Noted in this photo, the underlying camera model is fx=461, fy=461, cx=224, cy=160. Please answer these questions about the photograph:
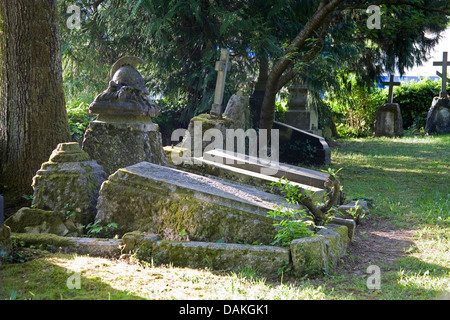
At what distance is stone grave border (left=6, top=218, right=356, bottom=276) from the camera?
362cm

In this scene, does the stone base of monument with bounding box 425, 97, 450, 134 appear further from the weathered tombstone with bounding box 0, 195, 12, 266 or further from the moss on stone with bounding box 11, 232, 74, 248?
the weathered tombstone with bounding box 0, 195, 12, 266

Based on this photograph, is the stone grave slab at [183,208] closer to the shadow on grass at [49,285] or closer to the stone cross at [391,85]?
the shadow on grass at [49,285]

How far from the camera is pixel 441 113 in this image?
16.7 m

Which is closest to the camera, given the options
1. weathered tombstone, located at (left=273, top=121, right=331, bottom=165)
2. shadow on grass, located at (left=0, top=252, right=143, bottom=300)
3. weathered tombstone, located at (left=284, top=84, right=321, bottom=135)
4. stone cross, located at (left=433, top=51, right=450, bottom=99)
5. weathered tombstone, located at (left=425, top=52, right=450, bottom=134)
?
shadow on grass, located at (left=0, top=252, right=143, bottom=300)

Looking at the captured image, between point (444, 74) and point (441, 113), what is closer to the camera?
point (441, 113)

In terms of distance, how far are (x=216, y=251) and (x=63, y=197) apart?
185 centimetres

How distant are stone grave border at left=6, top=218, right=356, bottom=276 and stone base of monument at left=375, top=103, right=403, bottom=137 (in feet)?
44.7

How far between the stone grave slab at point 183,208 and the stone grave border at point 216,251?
332 millimetres

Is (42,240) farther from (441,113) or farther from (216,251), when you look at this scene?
(441,113)

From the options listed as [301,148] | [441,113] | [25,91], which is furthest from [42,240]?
[441,113]

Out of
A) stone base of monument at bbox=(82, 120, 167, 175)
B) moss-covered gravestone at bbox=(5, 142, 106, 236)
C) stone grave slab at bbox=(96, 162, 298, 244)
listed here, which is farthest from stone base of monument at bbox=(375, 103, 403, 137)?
moss-covered gravestone at bbox=(5, 142, 106, 236)

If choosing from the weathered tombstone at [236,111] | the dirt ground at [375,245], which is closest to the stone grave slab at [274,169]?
the dirt ground at [375,245]
